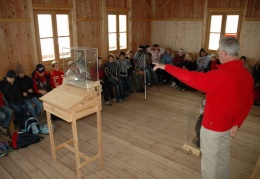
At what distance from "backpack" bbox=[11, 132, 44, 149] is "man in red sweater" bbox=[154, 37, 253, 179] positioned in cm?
305

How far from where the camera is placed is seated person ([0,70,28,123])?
4.50 m

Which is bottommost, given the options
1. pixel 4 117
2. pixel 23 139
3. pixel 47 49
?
pixel 23 139

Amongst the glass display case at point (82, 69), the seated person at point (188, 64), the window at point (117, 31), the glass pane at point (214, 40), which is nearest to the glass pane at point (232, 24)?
the glass pane at point (214, 40)

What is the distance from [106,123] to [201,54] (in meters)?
4.18

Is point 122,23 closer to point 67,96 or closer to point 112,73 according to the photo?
point 112,73

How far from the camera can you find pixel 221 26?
7.50 metres

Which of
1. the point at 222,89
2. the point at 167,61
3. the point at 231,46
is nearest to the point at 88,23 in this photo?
the point at 167,61

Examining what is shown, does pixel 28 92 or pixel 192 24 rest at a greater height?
pixel 192 24

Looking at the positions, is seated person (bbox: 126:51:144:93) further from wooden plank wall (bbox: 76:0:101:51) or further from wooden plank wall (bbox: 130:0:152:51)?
wooden plank wall (bbox: 130:0:152:51)

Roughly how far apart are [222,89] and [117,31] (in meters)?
6.08

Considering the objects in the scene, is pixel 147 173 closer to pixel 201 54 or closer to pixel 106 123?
pixel 106 123

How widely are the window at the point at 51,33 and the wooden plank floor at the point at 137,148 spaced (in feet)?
6.40

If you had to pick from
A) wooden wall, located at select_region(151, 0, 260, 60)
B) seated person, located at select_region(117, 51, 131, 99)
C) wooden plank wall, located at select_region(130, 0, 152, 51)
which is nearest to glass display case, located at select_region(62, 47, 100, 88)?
seated person, located at select_region(117, 51, 131, 99)

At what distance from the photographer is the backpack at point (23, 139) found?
155 inches
